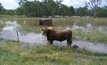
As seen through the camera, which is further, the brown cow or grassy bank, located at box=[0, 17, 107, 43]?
grassy bank, located at box=[0, 17, 107, 43]

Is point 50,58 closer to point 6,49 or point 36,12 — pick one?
point 6,49

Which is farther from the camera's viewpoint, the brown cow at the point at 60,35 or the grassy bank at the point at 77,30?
the grassy bank at the point at 77,30

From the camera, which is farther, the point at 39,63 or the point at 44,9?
the point at 44,9

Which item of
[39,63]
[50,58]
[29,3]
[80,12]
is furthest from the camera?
[80,12]

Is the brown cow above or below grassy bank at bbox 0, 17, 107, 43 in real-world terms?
above

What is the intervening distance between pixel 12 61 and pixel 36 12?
6369 centimetres

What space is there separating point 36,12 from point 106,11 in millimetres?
36161

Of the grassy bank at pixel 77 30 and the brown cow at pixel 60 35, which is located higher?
the brown cow at pixel 60 35

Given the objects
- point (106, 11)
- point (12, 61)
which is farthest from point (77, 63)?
point (106, 11)

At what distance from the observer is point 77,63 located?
6.92 m

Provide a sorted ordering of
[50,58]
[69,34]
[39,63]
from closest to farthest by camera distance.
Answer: [39,63]
[50,58]
[69,34]

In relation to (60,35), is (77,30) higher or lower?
lower

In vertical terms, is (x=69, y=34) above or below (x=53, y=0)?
below

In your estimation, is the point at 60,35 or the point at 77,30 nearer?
the point at 60,35
